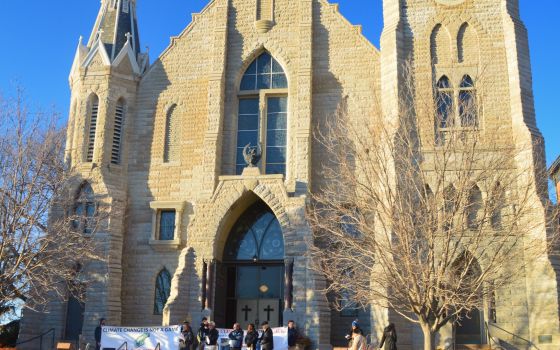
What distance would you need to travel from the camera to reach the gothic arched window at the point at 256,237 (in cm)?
A: 2480

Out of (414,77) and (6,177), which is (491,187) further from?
(6,177)

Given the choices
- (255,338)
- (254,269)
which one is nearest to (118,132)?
(254,269)

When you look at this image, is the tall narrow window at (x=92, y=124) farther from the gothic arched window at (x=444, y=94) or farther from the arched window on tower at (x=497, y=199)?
the arched window on tower at (x=497, y=199)

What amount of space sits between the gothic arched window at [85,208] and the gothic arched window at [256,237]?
519 cm

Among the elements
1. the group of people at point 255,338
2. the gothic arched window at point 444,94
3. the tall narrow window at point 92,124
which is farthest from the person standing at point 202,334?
the gothic arched window at point 444,94

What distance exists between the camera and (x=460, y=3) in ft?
80.2

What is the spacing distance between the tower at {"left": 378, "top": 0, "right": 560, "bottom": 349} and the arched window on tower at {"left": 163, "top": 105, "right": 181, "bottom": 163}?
27.1 feet

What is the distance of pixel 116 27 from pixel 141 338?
45.2 ft

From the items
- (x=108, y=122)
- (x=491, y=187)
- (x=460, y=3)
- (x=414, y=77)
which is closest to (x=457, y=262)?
(x=491, y=187)

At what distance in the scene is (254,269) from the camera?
82.0 feet

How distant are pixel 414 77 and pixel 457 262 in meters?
6.42

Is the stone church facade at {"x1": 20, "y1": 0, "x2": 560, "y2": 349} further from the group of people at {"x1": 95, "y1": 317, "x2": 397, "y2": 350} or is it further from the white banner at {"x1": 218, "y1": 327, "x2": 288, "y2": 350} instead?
the group of people at {"x1": 95, "y1": 317, "x2": 397, "y2": 350}

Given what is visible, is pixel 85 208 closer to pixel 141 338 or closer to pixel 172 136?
pixel 172 136

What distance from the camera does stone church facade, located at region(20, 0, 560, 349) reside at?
22.8m
